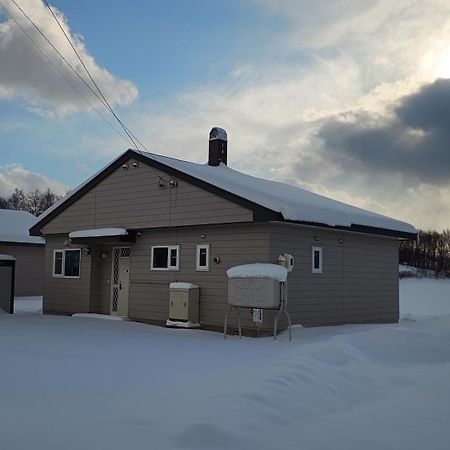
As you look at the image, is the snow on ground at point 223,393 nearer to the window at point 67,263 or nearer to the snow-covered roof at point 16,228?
the window at point 67,263

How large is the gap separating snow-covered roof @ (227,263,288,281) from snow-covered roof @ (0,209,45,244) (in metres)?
15.9

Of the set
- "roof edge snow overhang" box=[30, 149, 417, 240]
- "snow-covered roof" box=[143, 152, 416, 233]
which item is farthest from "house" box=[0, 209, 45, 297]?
"snow-covered roof" box=[143, 152, 416, 233]

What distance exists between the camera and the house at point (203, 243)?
13.6 meters

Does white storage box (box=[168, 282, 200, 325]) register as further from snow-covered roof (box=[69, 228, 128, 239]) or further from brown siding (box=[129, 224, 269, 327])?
snow-covered roof (box=[69, 228, 128, 239])

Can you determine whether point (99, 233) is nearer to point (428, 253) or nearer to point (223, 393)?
point (223, 393)

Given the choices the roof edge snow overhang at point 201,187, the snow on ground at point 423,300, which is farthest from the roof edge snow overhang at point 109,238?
the snow on ground at point 423,300

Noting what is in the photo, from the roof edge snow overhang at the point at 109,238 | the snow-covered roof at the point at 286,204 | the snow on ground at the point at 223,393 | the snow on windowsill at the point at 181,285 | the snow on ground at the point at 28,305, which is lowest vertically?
the snow on ground at the point at 28,305

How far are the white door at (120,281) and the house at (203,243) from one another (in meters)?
0.03

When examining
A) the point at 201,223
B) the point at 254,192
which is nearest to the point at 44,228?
the point at 201,223

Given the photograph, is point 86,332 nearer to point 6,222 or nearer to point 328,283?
point 328,283

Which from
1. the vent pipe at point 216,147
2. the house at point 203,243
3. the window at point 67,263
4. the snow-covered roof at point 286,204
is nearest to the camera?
the snow-covered roof at point 286,204

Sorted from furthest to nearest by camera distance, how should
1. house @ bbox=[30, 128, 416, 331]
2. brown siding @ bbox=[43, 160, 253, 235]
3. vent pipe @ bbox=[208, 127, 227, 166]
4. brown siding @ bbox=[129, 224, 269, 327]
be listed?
vent pipe @ bbox=[208, 127, 227, 166], brown siding @ bbox=[43, 160, 253, 235], house @ bbox=[30, 128, 416, 331], brown siding @ bbox=[129, 224, 269, 327]

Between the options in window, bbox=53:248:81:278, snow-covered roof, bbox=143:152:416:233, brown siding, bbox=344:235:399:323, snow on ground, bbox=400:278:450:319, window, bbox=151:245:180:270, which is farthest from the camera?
snow on ground, bbox=400:278:450:319

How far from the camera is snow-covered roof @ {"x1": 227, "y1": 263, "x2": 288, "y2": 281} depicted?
1154 centimetres
